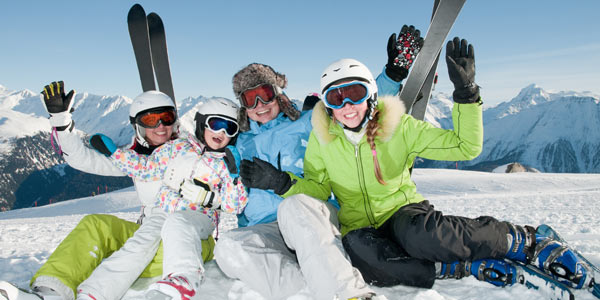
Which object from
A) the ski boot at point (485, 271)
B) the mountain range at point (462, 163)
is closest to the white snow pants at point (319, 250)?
the ski boot at point (485, 271)

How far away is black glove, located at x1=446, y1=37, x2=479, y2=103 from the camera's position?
7.27 feet

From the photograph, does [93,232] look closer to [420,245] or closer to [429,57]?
[420,245]

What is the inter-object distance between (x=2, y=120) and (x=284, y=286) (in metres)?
195

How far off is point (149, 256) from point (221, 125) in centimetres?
127

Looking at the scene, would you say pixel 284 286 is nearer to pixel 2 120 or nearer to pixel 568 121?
pixel 2 120

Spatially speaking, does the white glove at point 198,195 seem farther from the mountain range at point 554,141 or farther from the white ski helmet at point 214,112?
the mountain range at point 554,141

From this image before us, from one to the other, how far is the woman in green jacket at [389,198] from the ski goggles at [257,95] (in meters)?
0.64

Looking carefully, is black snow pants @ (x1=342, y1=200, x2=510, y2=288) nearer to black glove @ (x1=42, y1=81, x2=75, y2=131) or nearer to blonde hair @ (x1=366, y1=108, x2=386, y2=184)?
blonde hair @ (x1=366, y1=108, x2=386, y2=184)

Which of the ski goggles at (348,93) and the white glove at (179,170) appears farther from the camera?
the white glove at (179,170)

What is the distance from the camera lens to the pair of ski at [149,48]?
4.89m

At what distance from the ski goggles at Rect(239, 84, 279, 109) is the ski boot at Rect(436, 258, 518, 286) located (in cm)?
196

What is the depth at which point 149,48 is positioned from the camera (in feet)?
16.3

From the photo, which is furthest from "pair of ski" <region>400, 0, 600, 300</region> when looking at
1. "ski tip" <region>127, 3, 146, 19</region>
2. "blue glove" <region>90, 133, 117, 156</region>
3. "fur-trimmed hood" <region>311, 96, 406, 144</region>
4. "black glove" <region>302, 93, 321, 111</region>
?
"ski tip" <region>127, 3, 146, 19</region>

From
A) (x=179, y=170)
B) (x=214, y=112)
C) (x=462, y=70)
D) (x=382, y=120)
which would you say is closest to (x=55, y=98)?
(x=179, y=170)
